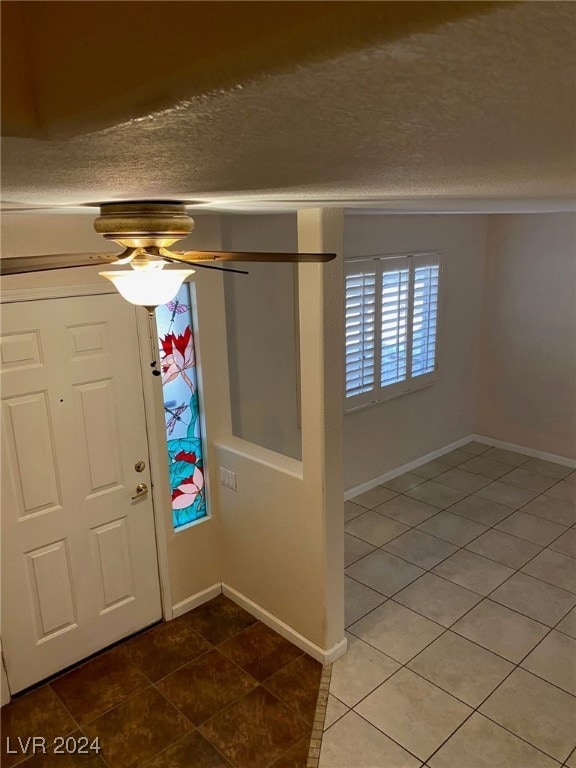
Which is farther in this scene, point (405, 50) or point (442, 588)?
point (442, 588)

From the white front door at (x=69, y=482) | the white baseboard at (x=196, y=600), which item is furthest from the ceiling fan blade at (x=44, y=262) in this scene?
the white baseboard at (x=196, y=600)

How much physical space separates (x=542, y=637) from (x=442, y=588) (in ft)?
2.17

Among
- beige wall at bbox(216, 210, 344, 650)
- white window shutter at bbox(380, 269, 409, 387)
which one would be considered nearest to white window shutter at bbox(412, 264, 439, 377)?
white window shutter at bbox(380, 269, 409, 387)

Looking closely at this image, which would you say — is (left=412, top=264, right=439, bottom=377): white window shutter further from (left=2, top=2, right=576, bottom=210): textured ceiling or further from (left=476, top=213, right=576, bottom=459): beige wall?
(left=2, top=2, right=576, bottom=210): textured ceiling

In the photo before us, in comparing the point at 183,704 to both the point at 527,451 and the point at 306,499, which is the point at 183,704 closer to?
the point at 306,499

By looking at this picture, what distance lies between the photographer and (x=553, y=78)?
0.42m

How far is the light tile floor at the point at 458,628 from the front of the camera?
2648mm

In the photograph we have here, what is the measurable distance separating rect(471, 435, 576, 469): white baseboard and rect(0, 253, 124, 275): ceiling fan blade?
5321 mm

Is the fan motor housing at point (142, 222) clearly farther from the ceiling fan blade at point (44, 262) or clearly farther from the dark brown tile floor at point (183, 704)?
the dark brown tile floor at point (183, 704)

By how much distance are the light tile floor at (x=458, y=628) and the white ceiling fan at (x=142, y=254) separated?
7.42ft

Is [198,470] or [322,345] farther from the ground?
[322,345]

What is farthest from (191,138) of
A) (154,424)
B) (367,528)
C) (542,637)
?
(367,528)

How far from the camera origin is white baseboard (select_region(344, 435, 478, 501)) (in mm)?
5078

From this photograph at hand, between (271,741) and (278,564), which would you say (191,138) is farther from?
(278,564)
